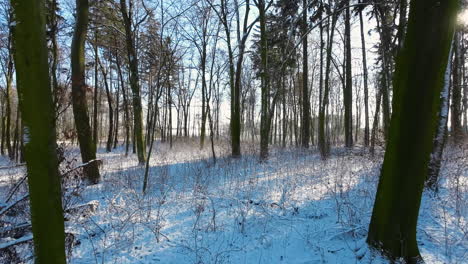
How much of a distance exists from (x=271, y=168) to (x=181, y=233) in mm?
4270

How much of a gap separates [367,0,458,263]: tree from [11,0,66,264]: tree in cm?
298

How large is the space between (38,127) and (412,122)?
3098 millimetres

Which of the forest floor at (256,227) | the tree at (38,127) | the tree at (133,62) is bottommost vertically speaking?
the forest floor at (256,227)

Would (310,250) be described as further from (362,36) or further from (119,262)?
(362,36)

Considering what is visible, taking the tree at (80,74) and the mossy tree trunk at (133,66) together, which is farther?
the mossy tree trunk at (133,66)

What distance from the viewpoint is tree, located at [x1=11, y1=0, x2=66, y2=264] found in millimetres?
1479

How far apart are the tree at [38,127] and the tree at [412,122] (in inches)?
117

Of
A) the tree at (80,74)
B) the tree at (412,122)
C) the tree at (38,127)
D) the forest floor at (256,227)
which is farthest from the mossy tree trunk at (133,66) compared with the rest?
the tree at (412,122)

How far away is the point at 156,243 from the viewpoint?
329 centimetres

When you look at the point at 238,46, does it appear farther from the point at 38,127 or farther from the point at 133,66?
the point at 38,127

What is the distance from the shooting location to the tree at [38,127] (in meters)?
1.48

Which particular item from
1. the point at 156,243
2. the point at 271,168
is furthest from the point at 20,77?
the point at 271,168

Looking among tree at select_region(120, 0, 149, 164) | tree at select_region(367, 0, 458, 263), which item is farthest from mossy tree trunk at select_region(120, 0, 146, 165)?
tree at select_region(367, 0, 458, 263)

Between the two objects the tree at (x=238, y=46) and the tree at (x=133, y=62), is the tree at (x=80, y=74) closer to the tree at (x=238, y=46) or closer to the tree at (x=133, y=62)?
the tree at (x=133, y=62)
